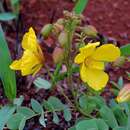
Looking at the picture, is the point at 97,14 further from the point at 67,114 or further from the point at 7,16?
the point at 67,114

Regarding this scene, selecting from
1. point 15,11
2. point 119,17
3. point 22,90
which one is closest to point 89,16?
point 119,17

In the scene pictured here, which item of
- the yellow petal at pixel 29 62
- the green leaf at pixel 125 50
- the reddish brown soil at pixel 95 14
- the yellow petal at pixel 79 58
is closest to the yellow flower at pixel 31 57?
the yellow petal at pixel 29 62

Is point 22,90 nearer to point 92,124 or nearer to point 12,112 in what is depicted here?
point 12,112

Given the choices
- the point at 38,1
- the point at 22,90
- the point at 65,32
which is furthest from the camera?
the point at 38,1

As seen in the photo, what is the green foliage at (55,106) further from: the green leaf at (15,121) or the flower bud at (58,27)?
the flower bud at (58,27)

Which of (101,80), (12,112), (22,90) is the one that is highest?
(101,80)

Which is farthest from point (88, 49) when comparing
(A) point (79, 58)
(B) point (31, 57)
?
(B) point (31, 57)
